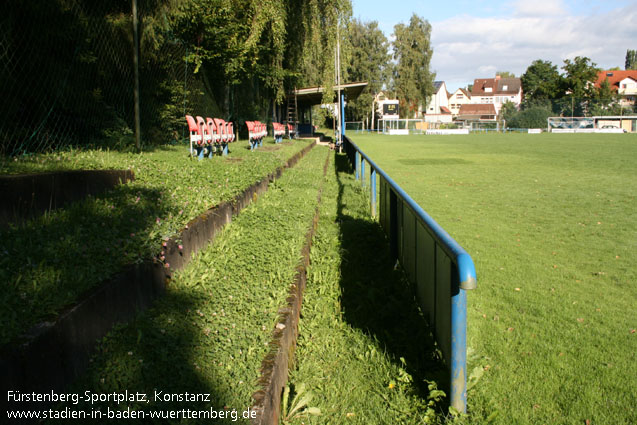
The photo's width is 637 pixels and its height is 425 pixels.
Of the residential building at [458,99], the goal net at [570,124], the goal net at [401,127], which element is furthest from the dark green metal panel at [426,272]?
the residential building at [458,99]

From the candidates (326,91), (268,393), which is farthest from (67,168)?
(326,91)

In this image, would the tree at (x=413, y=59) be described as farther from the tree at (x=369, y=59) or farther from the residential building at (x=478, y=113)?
the residential building at (x=478, y=113)

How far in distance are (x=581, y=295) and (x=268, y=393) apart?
3.30 m

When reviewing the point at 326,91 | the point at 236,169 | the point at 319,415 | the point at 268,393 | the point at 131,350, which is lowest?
the point at 319,415

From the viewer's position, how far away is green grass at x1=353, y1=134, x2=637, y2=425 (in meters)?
2.70

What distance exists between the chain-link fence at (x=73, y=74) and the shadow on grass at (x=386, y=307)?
3939mm

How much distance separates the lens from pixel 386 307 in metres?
4.01

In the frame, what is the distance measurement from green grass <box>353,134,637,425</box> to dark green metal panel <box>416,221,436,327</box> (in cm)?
42

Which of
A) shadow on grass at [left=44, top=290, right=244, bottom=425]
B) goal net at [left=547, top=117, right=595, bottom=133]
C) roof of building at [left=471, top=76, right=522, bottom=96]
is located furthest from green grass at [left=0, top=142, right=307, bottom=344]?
roof of building at [left=471, top=76, right=522, bottom=96]

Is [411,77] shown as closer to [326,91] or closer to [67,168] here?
[326,91]

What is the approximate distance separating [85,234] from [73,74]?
453 cm

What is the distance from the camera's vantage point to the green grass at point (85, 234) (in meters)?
2.15

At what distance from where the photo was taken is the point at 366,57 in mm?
66000

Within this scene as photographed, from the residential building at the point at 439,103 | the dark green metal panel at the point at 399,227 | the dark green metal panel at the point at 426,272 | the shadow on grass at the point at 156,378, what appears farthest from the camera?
the residential building at the point at 439,103
